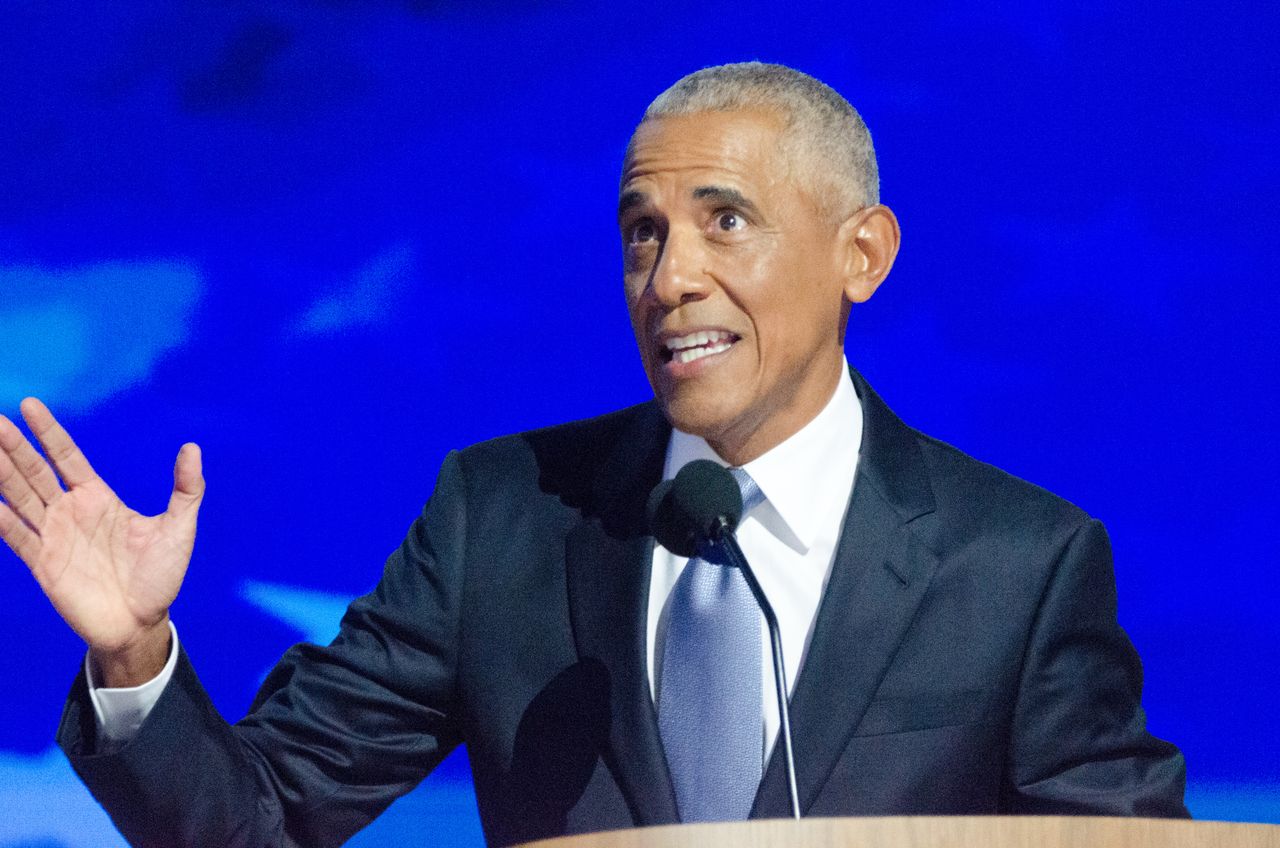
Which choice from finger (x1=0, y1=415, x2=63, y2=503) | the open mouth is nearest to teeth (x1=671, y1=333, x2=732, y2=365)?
the open mouth

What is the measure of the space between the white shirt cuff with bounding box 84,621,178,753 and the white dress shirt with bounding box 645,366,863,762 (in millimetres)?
474

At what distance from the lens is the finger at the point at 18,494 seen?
1498 millimetres

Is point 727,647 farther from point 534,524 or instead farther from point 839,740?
point 534,524

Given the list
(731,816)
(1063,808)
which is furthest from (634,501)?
(1063,808)

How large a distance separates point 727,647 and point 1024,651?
12.2 inches

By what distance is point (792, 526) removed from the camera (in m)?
1.89

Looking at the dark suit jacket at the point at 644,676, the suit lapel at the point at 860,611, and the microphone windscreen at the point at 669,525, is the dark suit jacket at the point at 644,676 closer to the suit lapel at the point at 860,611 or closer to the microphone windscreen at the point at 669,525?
the suit lapel at the point at 860,611

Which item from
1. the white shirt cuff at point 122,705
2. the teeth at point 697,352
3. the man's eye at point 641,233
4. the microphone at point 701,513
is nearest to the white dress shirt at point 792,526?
the teeth at point 697,352

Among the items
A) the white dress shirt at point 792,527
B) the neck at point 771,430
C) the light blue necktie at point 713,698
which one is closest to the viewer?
the light blue necktie at point 713,698

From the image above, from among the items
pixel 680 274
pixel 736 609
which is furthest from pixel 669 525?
pixel 680 274

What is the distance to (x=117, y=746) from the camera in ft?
5.10

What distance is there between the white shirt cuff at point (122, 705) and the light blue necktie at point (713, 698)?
483 millimetres

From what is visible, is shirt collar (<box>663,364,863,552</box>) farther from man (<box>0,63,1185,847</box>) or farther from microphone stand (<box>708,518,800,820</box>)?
microphone stand (<box>708,518,800,820</box>)

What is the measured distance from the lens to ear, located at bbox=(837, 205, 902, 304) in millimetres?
2000
